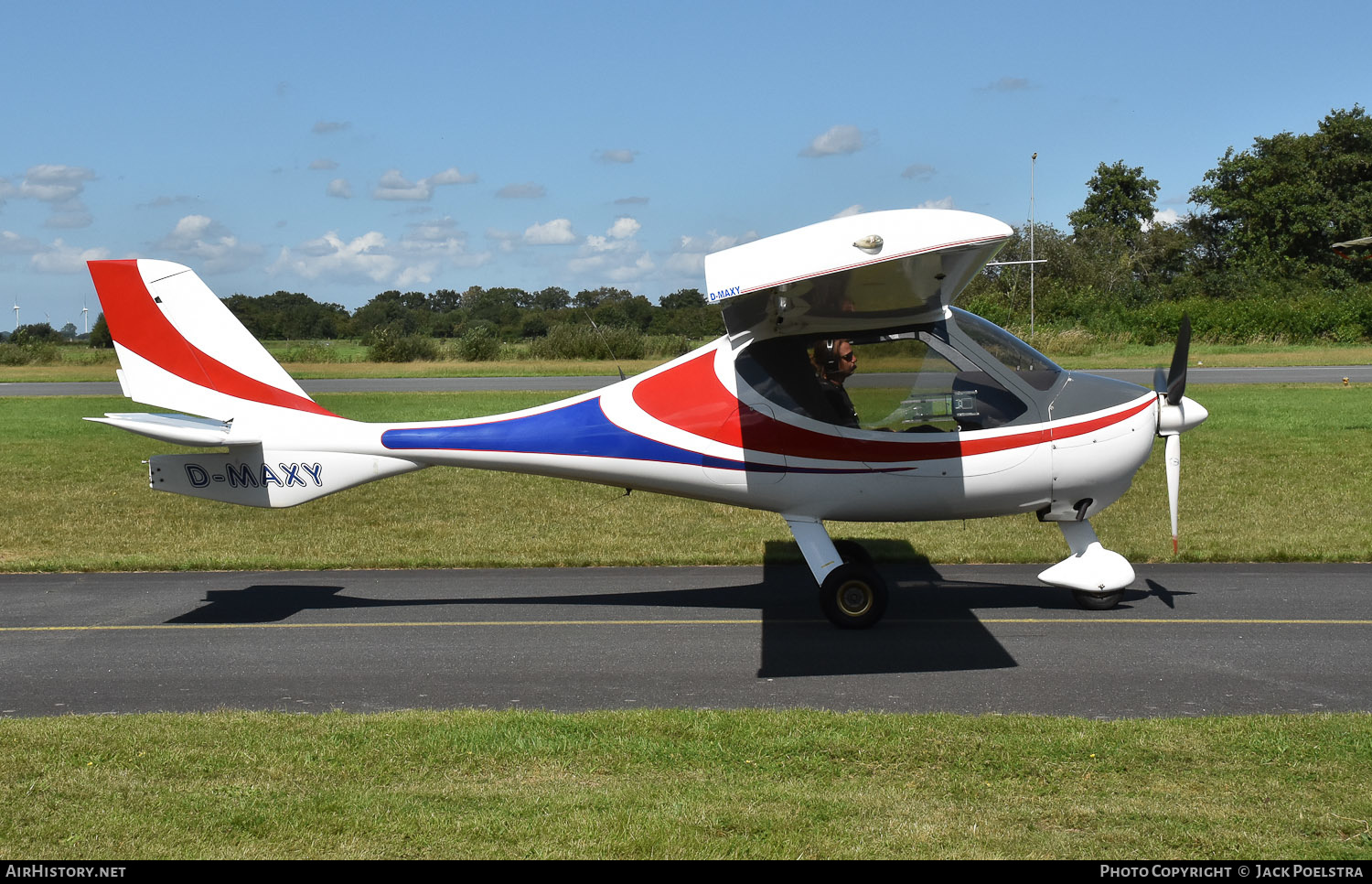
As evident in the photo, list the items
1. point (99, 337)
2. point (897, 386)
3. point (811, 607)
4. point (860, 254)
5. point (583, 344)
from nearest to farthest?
point (860, 254) → point (897, 386) → point (811, 607) → point (583, 344) → point (99, 337)

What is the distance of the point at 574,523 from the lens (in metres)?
13.9

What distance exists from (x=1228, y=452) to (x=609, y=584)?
11789mm

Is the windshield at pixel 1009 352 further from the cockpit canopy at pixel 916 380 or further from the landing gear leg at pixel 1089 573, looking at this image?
the landing gear leg at pixel 1089 573

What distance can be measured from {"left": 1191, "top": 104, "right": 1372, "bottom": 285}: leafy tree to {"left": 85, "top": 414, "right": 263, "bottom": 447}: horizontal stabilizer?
205 feet

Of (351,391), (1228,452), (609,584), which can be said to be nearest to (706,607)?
(609,584)

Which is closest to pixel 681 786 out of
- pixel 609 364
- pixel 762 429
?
pixel 762 429

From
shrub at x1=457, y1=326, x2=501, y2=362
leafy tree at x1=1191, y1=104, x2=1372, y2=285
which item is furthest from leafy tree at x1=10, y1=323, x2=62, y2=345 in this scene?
leafy tree at x1=1191, y1=104, x2=1372, y2=285

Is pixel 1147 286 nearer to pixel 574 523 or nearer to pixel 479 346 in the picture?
pixel 479 346

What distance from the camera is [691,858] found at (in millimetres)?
4340

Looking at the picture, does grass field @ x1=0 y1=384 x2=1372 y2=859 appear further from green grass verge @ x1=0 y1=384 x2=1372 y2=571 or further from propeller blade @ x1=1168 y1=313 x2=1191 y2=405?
green grass verge @ x1=0 y1=384 x2=1372 y2=571

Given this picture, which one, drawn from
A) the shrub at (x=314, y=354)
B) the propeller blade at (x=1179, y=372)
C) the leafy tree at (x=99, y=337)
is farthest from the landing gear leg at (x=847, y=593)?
the leafy tree at (x=99, y=337)

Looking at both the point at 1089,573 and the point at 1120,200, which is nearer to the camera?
the point at 1089,573

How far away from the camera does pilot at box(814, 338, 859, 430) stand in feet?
28.1

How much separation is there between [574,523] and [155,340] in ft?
19.4
